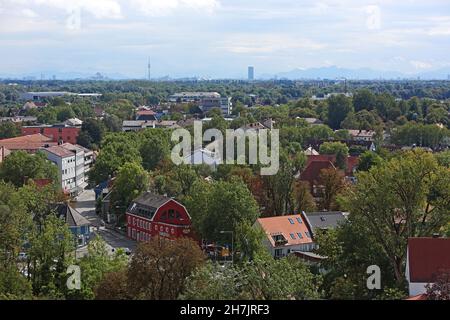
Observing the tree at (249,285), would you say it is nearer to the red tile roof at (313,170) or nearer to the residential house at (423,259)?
the residential house at (423,259)

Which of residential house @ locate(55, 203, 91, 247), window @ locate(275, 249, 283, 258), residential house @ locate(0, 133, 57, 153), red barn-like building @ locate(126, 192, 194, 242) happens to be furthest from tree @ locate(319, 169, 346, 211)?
residential house @ locate(0, 133, 57, 153)

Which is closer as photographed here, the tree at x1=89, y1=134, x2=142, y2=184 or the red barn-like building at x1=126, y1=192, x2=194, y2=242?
the red barn-like building at x1=126, y1=192, x2=194, y2=242

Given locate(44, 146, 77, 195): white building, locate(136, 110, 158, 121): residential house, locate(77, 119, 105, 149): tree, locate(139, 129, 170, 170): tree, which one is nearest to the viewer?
locate(44, 146, 77, 195): white building

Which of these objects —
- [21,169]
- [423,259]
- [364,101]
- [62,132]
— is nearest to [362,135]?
[364,101]

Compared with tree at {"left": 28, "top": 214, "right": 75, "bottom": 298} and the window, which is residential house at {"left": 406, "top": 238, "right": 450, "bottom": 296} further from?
the window

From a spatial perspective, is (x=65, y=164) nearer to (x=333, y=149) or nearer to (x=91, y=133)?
(x=91, y=133)
